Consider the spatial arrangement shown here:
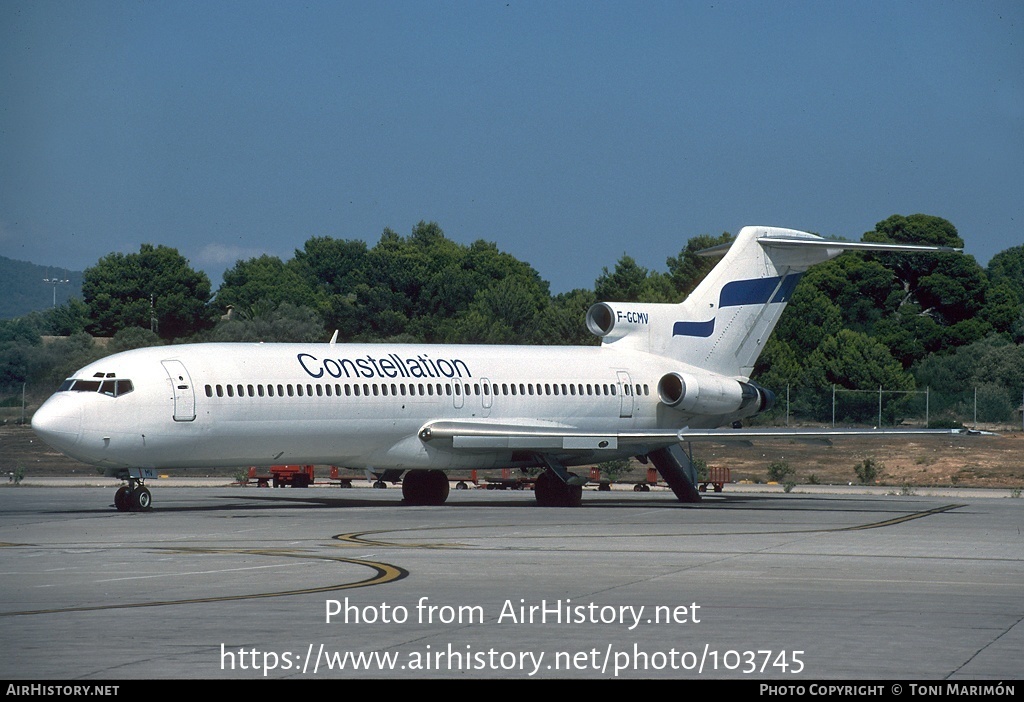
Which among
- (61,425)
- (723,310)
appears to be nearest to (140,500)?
(61,425)

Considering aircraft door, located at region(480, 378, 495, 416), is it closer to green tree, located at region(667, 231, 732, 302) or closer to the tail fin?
the tail fin

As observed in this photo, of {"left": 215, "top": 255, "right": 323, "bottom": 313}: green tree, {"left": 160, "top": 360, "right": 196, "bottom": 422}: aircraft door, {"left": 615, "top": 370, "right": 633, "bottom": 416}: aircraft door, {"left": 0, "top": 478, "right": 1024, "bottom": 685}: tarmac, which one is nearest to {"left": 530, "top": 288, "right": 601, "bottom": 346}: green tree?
{"left": 215, "top": 255, "right": 323, "bottom": 313}: green tree

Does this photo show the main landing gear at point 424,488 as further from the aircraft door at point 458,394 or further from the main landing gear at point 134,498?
the main landing gear at point 134,498

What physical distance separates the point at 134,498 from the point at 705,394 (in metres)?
16.4

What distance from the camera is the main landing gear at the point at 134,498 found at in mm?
31969

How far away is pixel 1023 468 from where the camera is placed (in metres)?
53.1

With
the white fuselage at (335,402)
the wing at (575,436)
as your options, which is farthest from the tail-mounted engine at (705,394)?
the wing at (575,436)

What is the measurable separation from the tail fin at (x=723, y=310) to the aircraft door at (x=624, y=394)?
1.51 m

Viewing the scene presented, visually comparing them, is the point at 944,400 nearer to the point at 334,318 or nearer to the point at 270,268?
the point at 334,318

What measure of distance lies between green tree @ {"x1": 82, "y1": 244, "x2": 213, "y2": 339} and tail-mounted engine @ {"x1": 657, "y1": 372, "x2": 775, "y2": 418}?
200ft

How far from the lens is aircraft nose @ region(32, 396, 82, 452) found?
30.7m

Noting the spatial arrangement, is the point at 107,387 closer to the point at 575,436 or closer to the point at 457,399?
the point at 457,399

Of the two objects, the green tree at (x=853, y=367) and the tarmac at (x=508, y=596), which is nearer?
the tarmac at (x=508, y=596)

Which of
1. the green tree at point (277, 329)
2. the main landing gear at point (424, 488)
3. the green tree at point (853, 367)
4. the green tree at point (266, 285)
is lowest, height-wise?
the main landing gear at point (424, 488)
